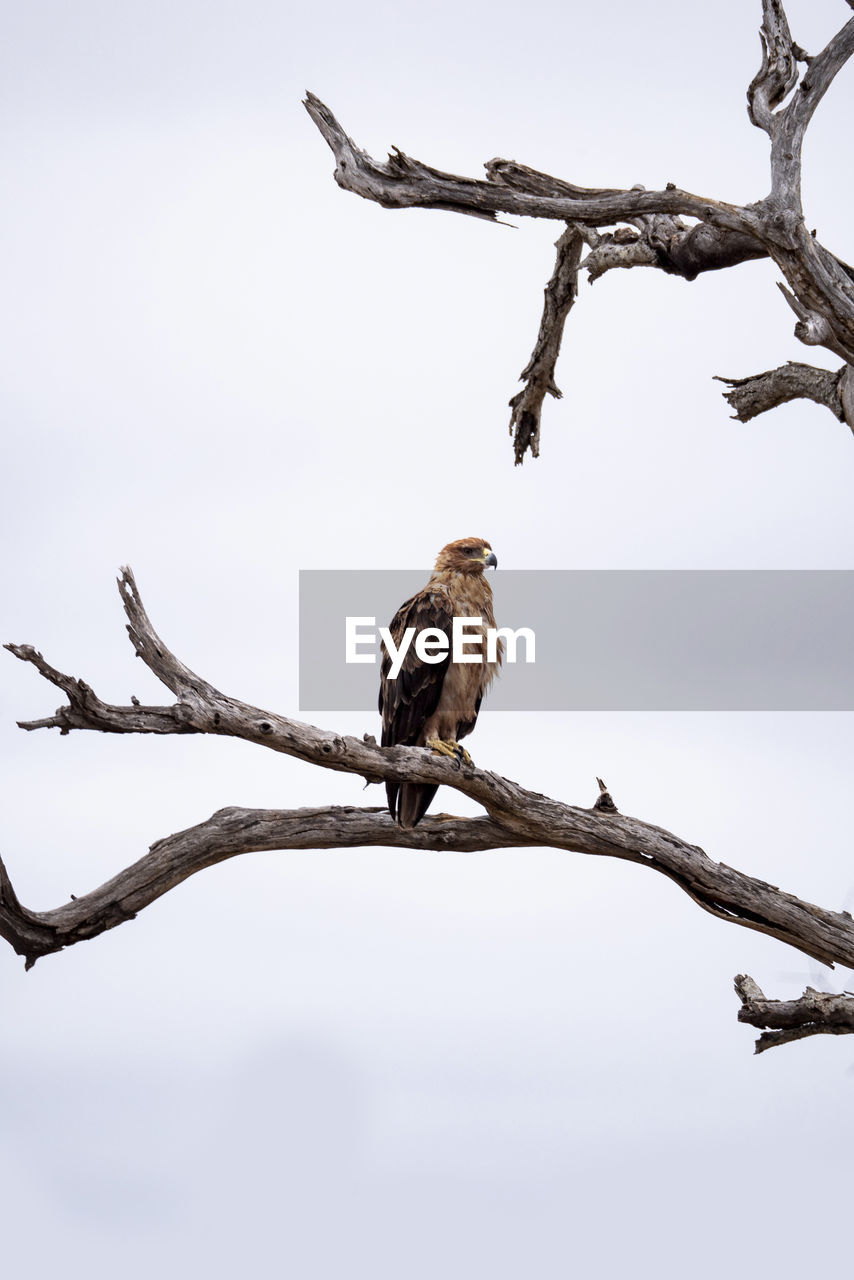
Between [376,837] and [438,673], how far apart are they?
0.70m

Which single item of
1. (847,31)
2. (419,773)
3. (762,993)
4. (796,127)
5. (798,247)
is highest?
(847,31)

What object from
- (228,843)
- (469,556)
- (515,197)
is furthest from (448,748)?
(515,197)

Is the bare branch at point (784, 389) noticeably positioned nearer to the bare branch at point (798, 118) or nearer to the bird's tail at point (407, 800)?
the bare branch at point (798, 118)

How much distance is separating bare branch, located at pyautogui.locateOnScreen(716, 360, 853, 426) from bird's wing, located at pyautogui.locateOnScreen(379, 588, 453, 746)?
195 cm

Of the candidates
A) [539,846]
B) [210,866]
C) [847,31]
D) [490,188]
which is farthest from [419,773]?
[847,31]

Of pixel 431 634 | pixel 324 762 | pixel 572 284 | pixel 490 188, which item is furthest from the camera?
pixel 572 284

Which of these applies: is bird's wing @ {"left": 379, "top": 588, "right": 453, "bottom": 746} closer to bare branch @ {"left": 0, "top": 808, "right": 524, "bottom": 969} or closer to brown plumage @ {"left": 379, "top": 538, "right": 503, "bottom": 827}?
brown plumage @ {"left": 379, "top": 538, "right": 503, "bottom": 827}

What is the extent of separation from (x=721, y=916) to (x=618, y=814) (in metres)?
0.57

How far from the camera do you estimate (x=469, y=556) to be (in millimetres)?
5758

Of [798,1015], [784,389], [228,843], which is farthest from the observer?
[784,389]

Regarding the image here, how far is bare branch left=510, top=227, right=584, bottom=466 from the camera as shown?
267 inches

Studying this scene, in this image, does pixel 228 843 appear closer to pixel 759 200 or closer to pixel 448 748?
pixel 448 748

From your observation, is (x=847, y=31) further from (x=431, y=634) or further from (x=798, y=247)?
(x=431, y=634)

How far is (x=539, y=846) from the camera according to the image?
552cm
